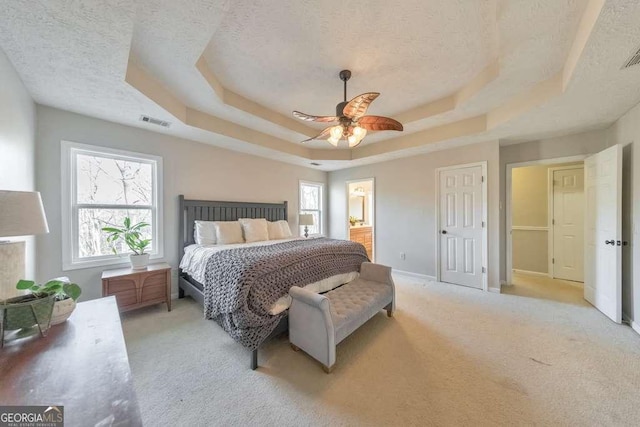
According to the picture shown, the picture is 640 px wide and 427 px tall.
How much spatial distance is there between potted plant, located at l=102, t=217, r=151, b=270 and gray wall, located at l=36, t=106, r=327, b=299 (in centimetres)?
41

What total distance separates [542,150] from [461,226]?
66.3 inches

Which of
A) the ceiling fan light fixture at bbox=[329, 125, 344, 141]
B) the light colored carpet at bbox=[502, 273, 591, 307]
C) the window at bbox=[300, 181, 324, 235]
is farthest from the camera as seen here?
the window at bbox=[300, 181, 324, 235]

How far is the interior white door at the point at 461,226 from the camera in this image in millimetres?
3969

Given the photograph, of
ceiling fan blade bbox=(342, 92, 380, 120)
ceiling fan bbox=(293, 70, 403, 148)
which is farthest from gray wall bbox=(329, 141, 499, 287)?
ceiling fan blade bbox=(342, 92, 380, 120)

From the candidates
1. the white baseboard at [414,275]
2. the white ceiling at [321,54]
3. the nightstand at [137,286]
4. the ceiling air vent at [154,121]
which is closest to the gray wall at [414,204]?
the white baseboard at [414,275]

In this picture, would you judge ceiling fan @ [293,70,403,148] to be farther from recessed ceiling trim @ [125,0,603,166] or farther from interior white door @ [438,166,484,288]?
interior white door @ [438,166,484,288]

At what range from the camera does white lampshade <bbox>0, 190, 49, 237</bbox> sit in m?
1.18

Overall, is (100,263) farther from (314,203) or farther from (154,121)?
(314,203)

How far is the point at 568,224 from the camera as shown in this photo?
14.3ft

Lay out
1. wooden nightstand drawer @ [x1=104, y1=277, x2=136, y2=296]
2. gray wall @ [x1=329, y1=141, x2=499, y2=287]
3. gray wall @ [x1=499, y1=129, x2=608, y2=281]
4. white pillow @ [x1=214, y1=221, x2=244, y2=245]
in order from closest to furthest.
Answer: wooden nightstand drawer @ [x1=104, y1=277, x2=136, y2=296]
gray wall @ [x1=499, y1=129, x2=608, y2=281]
white pillow @ [x1=214, y1=221, x2=244, y2=245]
gray wall @ [x1=329, y1=141, x2=499, y2=287]

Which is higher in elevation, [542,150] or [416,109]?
[416,109]

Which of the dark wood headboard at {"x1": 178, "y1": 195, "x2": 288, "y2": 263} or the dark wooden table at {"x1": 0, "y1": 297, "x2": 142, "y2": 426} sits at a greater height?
the dark wood headboard at {"x1": 178, "y1": 195, "x2": 288, "y2": 263}

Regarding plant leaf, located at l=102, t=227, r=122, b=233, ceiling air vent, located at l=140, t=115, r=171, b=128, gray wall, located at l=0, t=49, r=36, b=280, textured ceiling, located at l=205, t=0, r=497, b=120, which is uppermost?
textured ceiling, located at l=205, t=0, r=497, b=120

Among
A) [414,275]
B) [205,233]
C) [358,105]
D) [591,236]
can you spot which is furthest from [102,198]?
[591,236]
